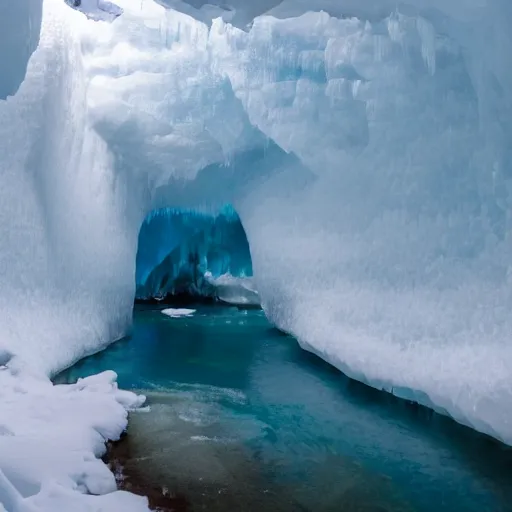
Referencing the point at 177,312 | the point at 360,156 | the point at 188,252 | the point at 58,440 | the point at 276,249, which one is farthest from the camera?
the point at 188,252

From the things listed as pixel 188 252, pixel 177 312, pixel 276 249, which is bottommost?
pixel 177 312

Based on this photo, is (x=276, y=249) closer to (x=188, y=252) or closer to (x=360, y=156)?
(x=360, y=156)

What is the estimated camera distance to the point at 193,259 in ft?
58.7

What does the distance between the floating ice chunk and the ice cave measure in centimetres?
402

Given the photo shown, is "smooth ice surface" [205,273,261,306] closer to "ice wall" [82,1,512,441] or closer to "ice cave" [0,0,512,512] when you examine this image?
"ice cave" [0,0,512,512]

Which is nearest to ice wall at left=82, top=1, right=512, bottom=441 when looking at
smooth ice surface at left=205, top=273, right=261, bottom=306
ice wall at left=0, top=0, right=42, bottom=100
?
ice wall at left=0, top=0, right=42, bottom=100

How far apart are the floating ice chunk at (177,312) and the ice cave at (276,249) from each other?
4018 mm

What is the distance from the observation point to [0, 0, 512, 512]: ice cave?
3562 millimetres

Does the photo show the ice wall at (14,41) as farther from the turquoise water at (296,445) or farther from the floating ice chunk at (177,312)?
the floating ice chunk at (177,312)

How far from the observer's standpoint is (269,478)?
11.3 feet

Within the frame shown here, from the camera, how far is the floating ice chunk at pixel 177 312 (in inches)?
566

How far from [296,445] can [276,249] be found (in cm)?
484

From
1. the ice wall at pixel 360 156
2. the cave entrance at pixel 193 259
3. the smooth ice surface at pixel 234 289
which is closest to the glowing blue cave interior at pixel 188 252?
the cave entrance at pixel 193 259

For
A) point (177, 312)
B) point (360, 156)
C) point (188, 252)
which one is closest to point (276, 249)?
point (360, 156)
